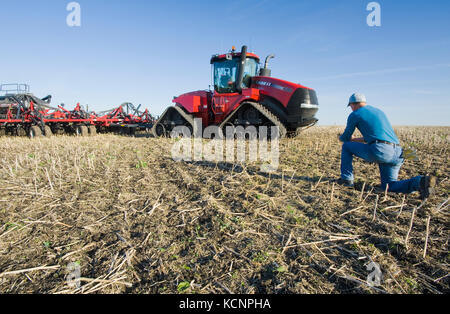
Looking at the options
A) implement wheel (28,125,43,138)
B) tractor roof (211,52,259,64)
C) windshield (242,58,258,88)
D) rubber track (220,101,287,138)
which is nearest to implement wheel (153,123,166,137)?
tractor roof (211,52,259,64)

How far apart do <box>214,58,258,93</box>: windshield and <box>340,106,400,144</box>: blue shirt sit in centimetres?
558

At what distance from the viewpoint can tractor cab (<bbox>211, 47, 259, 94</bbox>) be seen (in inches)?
357

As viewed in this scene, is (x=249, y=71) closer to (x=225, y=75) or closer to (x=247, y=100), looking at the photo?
(x=225, y=75)

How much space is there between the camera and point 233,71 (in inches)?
364

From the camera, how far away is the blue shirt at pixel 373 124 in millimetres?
3975

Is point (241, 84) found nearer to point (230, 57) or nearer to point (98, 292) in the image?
point (230, 57)

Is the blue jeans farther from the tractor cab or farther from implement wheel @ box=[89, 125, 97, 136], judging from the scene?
implement wheel @ box=[89, 125, 97, 136]

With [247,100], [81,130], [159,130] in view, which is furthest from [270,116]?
[81,130]

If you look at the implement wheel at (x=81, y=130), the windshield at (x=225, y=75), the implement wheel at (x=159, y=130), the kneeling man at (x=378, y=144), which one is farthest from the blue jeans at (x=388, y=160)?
the implement wheel at (x=81, y=130)

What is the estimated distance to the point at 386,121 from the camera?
4062mm

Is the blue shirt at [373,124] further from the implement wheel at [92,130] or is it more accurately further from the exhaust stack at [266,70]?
the implement wheel at [92,130]
